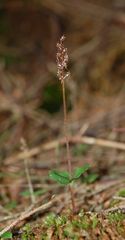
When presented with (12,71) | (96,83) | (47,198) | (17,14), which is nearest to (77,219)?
(47,198)

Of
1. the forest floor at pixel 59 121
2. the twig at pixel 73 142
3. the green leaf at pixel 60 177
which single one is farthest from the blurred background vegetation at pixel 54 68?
the green leaf at pixel 60 177

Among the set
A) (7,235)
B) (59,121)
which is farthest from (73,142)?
(7,235)

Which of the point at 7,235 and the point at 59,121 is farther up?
the point at 59,121

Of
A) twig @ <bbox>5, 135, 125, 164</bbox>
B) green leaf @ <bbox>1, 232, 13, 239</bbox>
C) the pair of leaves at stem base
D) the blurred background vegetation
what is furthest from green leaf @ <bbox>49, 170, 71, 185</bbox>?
the blurred background vegetation

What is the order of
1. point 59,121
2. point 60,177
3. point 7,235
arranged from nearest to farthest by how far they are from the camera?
point 7,235, point 60,177, point 59,121

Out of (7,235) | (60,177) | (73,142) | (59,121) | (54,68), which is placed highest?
(54,68)

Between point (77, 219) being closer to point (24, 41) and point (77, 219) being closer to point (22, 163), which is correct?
point (22, 163)

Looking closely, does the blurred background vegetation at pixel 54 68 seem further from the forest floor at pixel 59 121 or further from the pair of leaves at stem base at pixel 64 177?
the pair of leaves at stem base at pixel 64 177

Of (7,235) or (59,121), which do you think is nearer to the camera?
(7,235)

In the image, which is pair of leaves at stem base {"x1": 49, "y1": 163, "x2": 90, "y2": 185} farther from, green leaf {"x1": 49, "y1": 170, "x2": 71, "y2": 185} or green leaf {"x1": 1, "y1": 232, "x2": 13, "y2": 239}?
green leaf {"x1": 1, "y1": 232, "x2": 13, "y2": 239}

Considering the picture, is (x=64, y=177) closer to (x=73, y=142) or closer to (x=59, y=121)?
(x=73, y=142)

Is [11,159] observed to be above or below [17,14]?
below
